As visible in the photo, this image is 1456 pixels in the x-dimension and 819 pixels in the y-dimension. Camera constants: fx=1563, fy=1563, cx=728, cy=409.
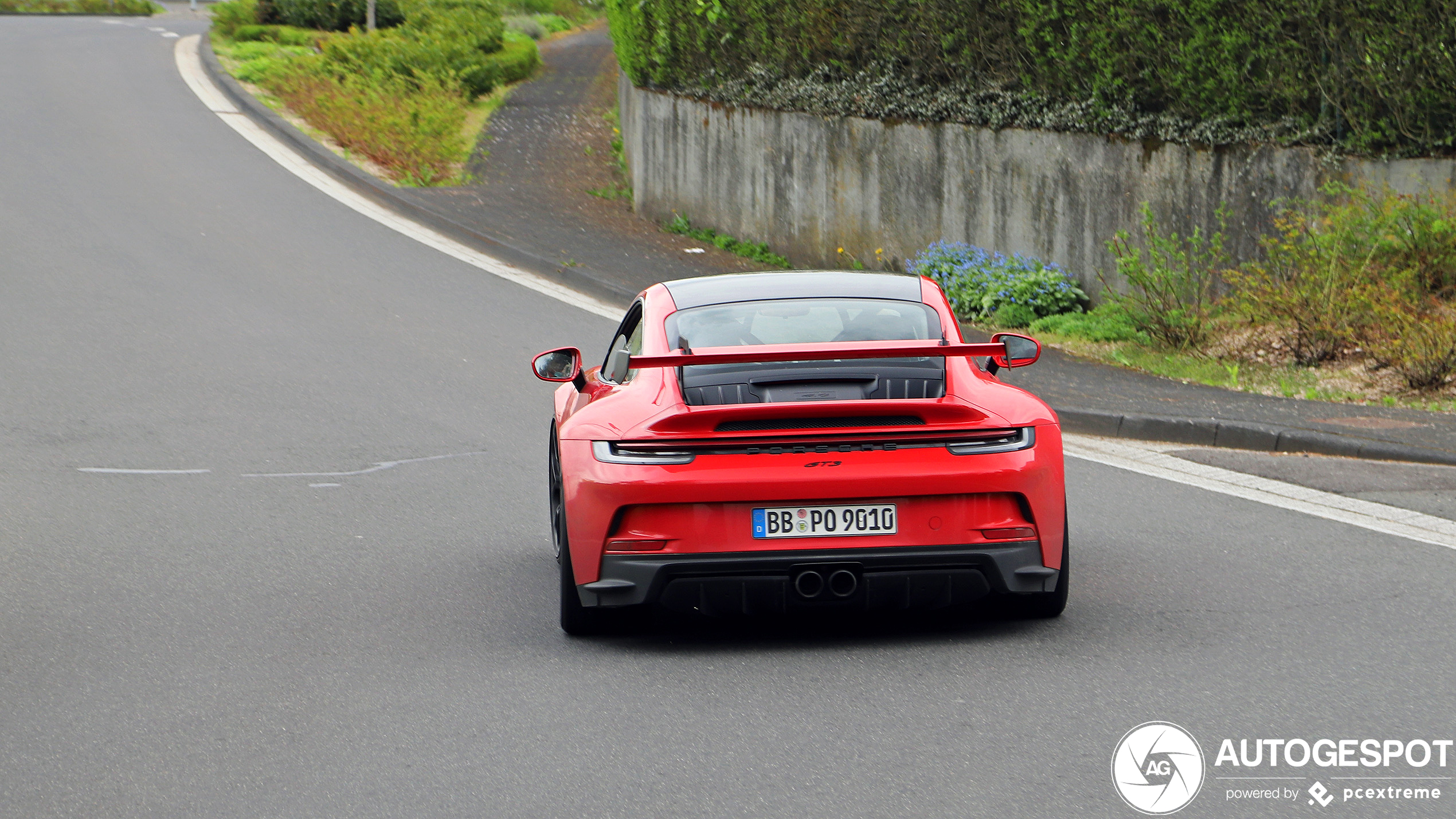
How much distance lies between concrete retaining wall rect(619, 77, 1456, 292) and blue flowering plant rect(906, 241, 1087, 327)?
0.68 feet

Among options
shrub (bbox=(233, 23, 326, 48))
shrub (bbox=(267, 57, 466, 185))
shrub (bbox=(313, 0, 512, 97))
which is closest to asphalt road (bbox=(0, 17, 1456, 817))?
shrub (bbox=(267, 57, 466, 185))

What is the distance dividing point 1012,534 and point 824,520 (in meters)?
0.68

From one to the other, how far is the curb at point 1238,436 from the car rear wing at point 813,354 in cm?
457

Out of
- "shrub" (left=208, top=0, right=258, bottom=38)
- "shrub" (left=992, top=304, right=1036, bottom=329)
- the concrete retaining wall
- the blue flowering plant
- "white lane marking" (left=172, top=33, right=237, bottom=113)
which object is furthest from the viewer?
"shrub" (left=208, top=0, right=258, bottom=38)

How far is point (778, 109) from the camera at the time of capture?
1836 centimetres

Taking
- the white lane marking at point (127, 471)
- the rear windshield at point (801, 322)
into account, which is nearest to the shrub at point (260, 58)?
the white lane marking at point (127, 471)

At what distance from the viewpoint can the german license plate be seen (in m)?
5.43

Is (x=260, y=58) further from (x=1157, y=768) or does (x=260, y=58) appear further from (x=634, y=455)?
(x=1157, y=768)

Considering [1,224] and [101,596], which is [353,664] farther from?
[1,224]

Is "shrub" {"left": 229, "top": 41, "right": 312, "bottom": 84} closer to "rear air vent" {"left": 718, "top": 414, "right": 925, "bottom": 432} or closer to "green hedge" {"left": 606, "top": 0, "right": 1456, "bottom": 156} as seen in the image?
"green hedge" {"left": 606, "top": 0, "right": 1456, "bottom": 156}

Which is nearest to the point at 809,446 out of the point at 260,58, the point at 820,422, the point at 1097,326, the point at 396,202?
the point at 820,422

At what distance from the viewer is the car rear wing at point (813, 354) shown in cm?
551

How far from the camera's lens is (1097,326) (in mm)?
13898

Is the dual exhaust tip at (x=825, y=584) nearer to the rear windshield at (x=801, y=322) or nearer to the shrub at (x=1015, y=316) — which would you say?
the rear windshield at (x=801, y=322)
